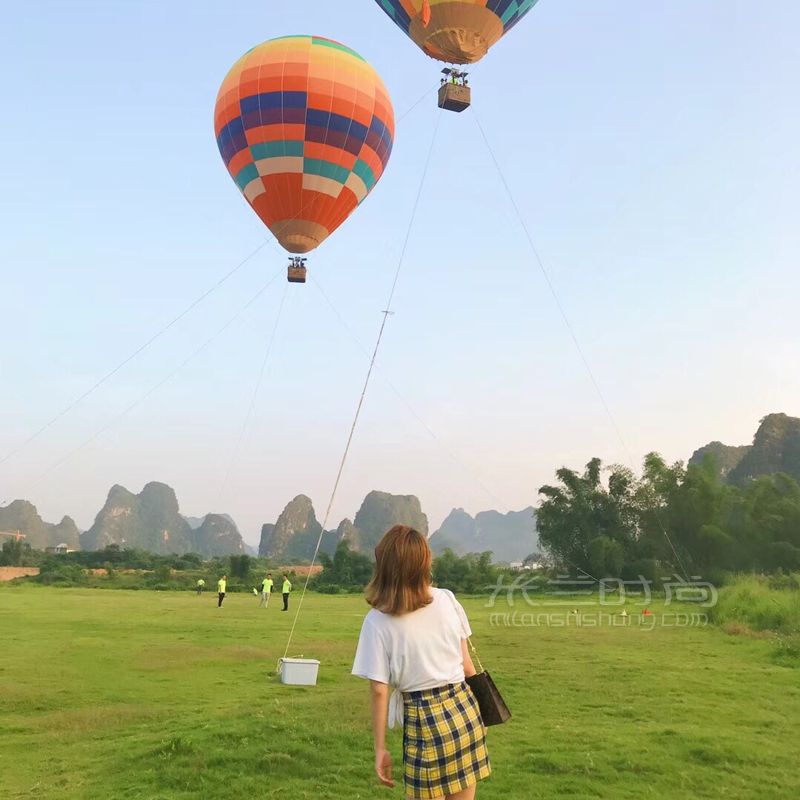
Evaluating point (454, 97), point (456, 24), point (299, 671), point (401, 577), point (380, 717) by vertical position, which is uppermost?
point (456, 24)

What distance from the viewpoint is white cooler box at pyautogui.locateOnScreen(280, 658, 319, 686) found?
8.80m

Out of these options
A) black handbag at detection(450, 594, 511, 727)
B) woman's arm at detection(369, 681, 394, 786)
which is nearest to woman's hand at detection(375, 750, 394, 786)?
woman's arm at detection(369, 681, 394, 786)

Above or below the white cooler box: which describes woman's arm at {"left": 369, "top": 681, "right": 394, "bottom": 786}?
above

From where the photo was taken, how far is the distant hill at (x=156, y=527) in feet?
481

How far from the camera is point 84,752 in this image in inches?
233

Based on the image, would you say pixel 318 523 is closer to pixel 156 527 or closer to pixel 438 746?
pixel 156 527

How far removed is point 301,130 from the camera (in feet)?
51.7

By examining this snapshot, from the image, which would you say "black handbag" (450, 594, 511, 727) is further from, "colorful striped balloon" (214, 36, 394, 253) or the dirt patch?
the dirt patch

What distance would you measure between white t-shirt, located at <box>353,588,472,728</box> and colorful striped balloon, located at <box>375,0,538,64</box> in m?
12.9

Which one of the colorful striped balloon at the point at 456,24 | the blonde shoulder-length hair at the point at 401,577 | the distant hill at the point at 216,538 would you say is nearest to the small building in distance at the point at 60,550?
the distant hill at the point at 216,538

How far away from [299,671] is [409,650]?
22.5 feet

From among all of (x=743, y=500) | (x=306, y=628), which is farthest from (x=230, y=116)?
(x=743, y=500)

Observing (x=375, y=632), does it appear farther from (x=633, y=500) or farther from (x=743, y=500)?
(x=633, y=500)

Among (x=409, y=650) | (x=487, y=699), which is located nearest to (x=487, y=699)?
(x=487, y=699)
